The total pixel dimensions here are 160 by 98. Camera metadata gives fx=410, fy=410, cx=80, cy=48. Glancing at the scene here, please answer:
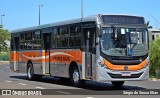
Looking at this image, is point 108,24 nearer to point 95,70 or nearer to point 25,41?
point 95,70

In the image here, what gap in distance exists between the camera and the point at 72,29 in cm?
1944

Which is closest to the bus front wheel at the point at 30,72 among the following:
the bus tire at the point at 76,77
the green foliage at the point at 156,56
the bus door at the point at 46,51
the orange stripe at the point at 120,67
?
the bus door at the point at 46,51

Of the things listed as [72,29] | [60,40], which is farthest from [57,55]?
[72,29]

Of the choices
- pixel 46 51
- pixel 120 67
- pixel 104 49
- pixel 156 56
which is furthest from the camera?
pixel 156 56

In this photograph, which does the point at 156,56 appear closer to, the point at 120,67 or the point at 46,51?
the point at 46,51

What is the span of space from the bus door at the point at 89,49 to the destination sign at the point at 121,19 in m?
0.71

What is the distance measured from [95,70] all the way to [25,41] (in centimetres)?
940

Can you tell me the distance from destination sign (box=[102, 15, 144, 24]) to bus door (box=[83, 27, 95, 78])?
0.71 metres

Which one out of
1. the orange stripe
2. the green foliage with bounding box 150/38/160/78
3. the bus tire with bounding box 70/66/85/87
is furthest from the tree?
the orange stripe

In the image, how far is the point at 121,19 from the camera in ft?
58.1

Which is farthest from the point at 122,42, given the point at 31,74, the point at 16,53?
the point at 16,53

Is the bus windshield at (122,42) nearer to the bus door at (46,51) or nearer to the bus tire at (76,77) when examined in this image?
the bus tire at (76,77)

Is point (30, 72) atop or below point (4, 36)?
below

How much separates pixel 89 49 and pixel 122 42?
1516mm
